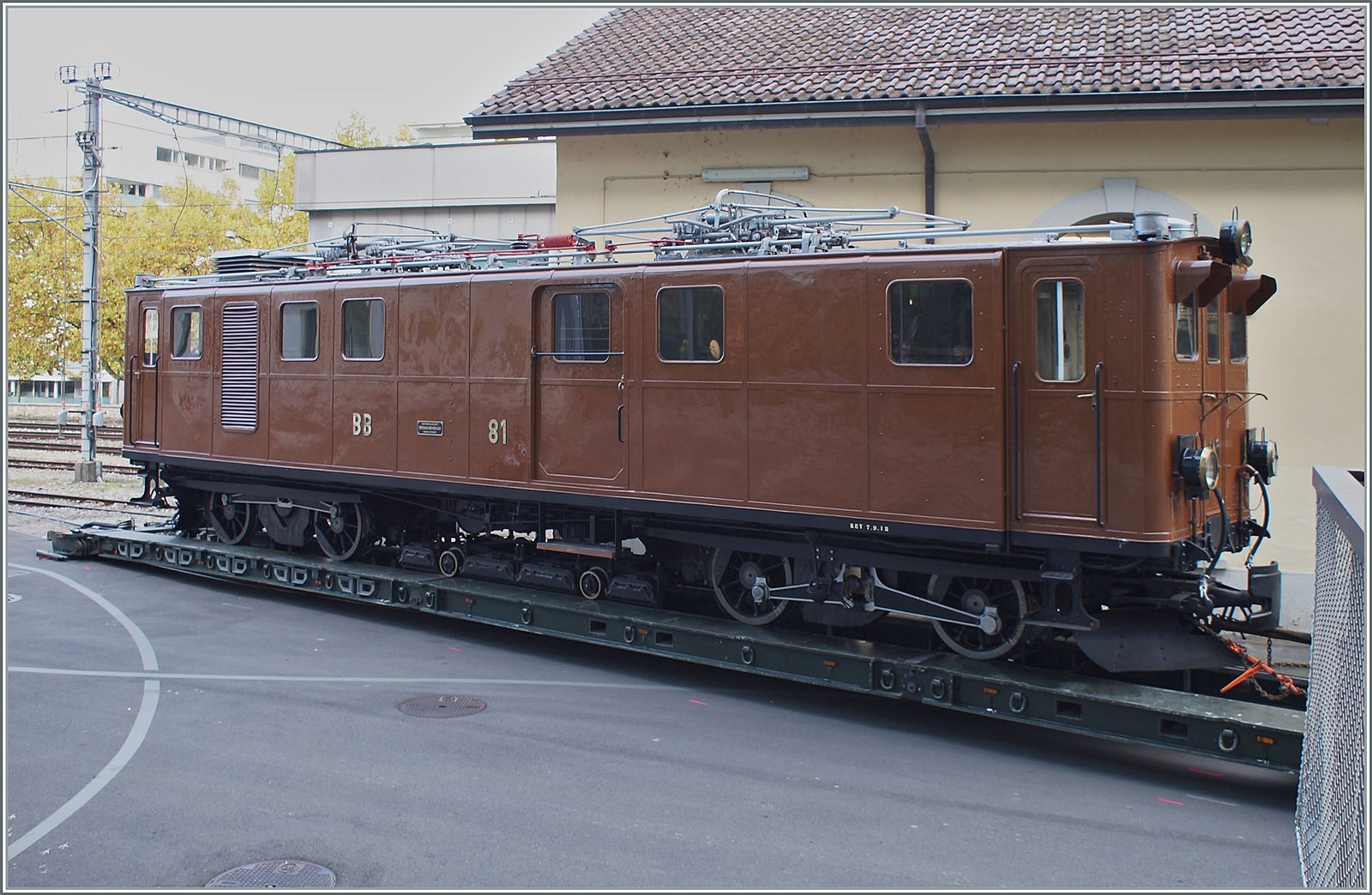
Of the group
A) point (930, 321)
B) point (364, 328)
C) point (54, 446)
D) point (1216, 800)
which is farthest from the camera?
point (54, 446)

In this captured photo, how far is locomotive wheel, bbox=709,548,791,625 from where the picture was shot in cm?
Answer: 928

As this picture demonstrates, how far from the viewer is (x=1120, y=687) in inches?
292

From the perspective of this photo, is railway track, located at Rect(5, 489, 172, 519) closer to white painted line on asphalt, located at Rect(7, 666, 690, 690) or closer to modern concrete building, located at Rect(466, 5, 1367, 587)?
modern concrete building, located at Rect(466, 5, 1367, 587)

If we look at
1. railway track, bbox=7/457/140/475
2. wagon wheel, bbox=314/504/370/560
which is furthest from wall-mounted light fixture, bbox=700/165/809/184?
railway track, bbox=7/457/140/475

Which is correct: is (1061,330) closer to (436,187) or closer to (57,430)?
(436,187)

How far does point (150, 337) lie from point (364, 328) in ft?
14.0

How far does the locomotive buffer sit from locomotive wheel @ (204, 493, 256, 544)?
68 centimetres

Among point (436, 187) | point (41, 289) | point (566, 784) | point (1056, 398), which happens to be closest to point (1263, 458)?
point (1056, 398)

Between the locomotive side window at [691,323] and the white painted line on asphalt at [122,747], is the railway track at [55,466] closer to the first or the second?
the white painted line on asphalt at [122,747]

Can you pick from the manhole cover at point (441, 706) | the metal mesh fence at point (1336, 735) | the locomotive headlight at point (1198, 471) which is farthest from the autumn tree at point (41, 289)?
the metal mesh fence at point (1336, 735)

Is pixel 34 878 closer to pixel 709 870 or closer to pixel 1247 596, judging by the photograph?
pixel 709 870

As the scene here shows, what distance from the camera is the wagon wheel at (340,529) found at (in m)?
12.1

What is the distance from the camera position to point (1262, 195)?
12.6 metres

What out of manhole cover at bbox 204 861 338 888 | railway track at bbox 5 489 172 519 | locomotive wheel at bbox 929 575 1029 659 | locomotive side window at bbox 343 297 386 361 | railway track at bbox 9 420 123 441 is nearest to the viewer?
manhole cover at bbox 204 861 338 888
